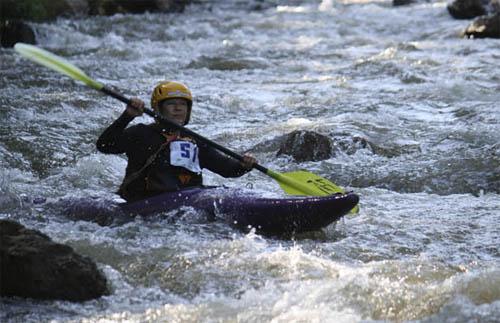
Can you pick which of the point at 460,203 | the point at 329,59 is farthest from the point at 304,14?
the point at 460,203

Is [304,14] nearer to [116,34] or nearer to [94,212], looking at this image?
[116,34]

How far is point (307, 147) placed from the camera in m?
7.29

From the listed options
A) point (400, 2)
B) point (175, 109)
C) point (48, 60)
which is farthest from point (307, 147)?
point (400, 2)

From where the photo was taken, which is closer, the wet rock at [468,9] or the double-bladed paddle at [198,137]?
the double-bladed paddle at [198,137]

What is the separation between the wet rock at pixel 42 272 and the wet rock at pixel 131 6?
1400 centimetres

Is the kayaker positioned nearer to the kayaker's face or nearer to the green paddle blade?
the kayaker's face

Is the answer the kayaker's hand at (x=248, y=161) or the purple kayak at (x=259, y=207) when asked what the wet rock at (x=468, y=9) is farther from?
the purple kayak at (x=259, y=207)

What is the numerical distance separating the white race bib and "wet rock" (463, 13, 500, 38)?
9.59m

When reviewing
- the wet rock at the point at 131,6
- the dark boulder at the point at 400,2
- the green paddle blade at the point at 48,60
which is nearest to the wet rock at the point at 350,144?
the green paddle blade at the point at 48,60

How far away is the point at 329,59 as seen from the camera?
12.9 metres

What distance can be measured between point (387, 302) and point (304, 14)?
15.5 metres

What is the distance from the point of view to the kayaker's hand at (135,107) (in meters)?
5.23

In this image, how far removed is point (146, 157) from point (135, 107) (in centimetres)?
38

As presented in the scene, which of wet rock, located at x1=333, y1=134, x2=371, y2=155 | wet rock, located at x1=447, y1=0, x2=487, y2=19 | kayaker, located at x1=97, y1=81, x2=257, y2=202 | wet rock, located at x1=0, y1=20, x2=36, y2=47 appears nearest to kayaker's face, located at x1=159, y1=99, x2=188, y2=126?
kayaker, located at x1=97, y1=81, x2=257, y2=202
